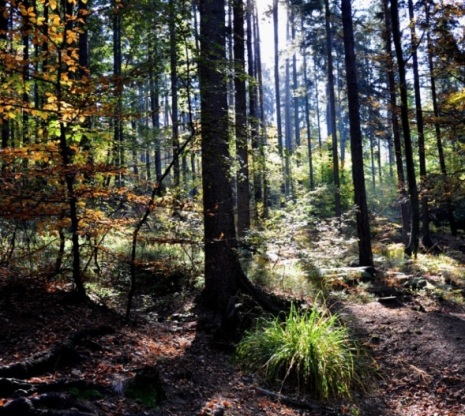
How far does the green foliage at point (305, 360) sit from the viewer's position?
5.11 metres

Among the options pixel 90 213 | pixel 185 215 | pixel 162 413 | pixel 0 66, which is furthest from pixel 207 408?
pixel 185 215

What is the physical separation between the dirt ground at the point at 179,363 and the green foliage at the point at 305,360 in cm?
20

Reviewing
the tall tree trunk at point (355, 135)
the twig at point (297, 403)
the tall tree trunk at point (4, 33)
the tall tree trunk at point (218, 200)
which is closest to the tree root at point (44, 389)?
the twig at point (297, 403)

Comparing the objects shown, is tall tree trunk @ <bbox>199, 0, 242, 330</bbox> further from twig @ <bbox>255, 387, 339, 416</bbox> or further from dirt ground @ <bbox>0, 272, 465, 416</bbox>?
twig @ <bbox>255, 387, 339, 416</bbox>

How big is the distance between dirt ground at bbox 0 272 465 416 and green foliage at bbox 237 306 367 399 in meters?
0.20

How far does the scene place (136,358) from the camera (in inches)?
182

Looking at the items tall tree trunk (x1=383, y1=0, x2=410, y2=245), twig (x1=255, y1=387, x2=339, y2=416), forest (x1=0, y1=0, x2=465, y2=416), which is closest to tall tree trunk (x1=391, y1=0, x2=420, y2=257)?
tall tree trunk (x1=383, y1=0, x2=410, y2=245)

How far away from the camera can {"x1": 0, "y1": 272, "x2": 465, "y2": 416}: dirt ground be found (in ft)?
11.9

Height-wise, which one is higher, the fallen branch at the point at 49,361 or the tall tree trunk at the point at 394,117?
the tall tree trunk at the point at 394,117

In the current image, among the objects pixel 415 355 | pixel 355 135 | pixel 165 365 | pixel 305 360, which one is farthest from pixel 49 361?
pixel 355 135

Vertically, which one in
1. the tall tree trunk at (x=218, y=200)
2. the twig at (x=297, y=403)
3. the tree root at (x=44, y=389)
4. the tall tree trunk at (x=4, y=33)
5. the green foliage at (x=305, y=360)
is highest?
the tall tree trunk at (x=4, y=33)

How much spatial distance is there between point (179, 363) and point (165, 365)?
26cm

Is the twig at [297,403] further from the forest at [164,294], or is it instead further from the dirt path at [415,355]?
the dirt path at [415,355]

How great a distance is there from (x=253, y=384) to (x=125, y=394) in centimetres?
187
